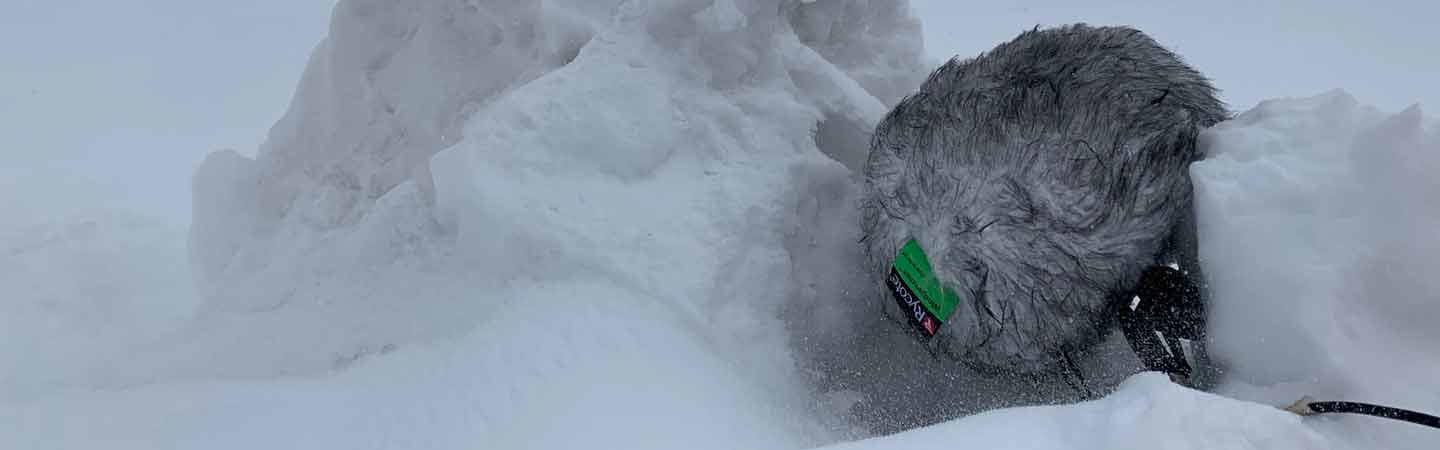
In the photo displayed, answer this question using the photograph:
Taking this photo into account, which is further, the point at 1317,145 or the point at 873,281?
the point at 873,281

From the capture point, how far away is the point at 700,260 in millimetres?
1156

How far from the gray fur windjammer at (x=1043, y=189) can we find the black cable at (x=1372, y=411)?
28 centimetres

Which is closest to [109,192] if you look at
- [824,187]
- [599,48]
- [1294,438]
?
[599,48]

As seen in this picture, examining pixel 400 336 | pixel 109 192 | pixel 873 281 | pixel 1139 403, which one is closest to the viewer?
pixel 1139 403

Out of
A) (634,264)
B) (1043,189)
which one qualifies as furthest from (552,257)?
(1043,189)

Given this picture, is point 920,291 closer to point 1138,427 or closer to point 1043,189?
point 1043,189

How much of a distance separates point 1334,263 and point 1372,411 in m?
0.14

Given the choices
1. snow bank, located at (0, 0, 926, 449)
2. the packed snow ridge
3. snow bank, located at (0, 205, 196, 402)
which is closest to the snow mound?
the packed snow ridge

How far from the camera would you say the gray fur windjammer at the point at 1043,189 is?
3.34ft

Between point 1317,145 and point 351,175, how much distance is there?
4.57 feet

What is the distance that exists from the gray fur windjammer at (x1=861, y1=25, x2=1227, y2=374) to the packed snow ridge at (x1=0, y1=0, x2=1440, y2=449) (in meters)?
0.09

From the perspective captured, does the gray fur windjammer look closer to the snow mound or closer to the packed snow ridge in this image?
the packed snow ridge

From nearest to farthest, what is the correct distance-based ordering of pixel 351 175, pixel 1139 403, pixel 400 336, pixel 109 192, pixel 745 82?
1. pixel 1139 403
2. pixel 400 336
3. pixel 745 82
4. pixel 351 175
5. pixel 109 192

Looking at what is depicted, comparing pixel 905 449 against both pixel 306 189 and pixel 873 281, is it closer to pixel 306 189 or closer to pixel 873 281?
pixel 873 281
